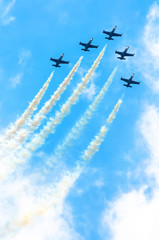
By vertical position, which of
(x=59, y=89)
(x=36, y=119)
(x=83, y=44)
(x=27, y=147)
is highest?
(x=83, y=44)

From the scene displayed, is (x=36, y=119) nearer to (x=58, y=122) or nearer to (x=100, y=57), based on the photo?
(x=58, y=122)

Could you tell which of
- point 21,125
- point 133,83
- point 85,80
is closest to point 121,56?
point 133,83

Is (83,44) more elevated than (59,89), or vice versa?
(83,44)

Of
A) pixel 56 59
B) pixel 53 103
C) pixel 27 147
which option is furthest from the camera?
pixel 56 59

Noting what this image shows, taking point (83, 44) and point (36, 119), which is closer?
point (36, 119)

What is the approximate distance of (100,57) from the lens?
132875 millimetres

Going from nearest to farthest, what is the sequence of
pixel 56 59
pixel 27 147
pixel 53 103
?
pixel 27 147 < pixel 53 103 < pixel 56 59

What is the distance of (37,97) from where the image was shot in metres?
125

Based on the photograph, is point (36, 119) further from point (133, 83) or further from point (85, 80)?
point (133, 83)

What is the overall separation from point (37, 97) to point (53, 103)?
15.6 feet

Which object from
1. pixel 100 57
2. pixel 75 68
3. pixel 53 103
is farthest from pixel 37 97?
pixel 100 57

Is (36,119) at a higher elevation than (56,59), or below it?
below

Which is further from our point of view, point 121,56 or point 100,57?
point 121,56

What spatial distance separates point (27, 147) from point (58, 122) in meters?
11.2
